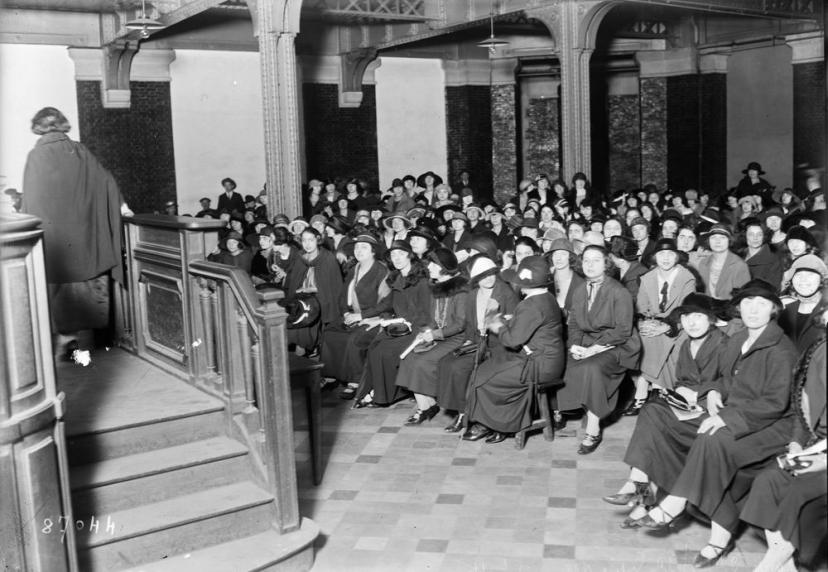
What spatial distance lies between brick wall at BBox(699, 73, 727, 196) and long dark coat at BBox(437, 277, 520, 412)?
16040 millimetres

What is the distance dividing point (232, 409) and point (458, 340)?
296 cm

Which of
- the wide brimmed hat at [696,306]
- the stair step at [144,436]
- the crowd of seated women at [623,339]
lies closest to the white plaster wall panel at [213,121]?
the crowd of seated women at [623,339]

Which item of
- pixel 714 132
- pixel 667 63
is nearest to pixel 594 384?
pixel 667 63

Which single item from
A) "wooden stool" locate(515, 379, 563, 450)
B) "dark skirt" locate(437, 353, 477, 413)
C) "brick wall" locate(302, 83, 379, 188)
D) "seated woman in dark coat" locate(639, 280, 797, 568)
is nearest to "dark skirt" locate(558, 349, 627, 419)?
"wooden stool" locate(515, 379, 563, 450)

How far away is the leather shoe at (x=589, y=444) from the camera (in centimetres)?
699

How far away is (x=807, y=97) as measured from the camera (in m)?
20.3

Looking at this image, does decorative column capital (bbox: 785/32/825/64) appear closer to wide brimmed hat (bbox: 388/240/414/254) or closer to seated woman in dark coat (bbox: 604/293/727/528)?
wide brimmed hat (bbox: 388/240/414/254)

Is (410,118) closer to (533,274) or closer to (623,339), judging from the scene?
(533,274)

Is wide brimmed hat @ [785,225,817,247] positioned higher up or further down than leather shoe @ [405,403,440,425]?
higher up

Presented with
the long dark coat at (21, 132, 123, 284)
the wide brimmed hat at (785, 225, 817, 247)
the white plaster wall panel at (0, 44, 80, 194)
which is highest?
the white plaster wall panel at (0, 44, 80, 194)

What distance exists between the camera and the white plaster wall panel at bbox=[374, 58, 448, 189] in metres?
21.3

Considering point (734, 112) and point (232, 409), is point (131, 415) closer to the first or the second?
point (232, 409)

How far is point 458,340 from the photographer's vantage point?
26.3ft

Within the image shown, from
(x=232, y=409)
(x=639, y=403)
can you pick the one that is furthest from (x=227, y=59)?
(x=232, y=409)
